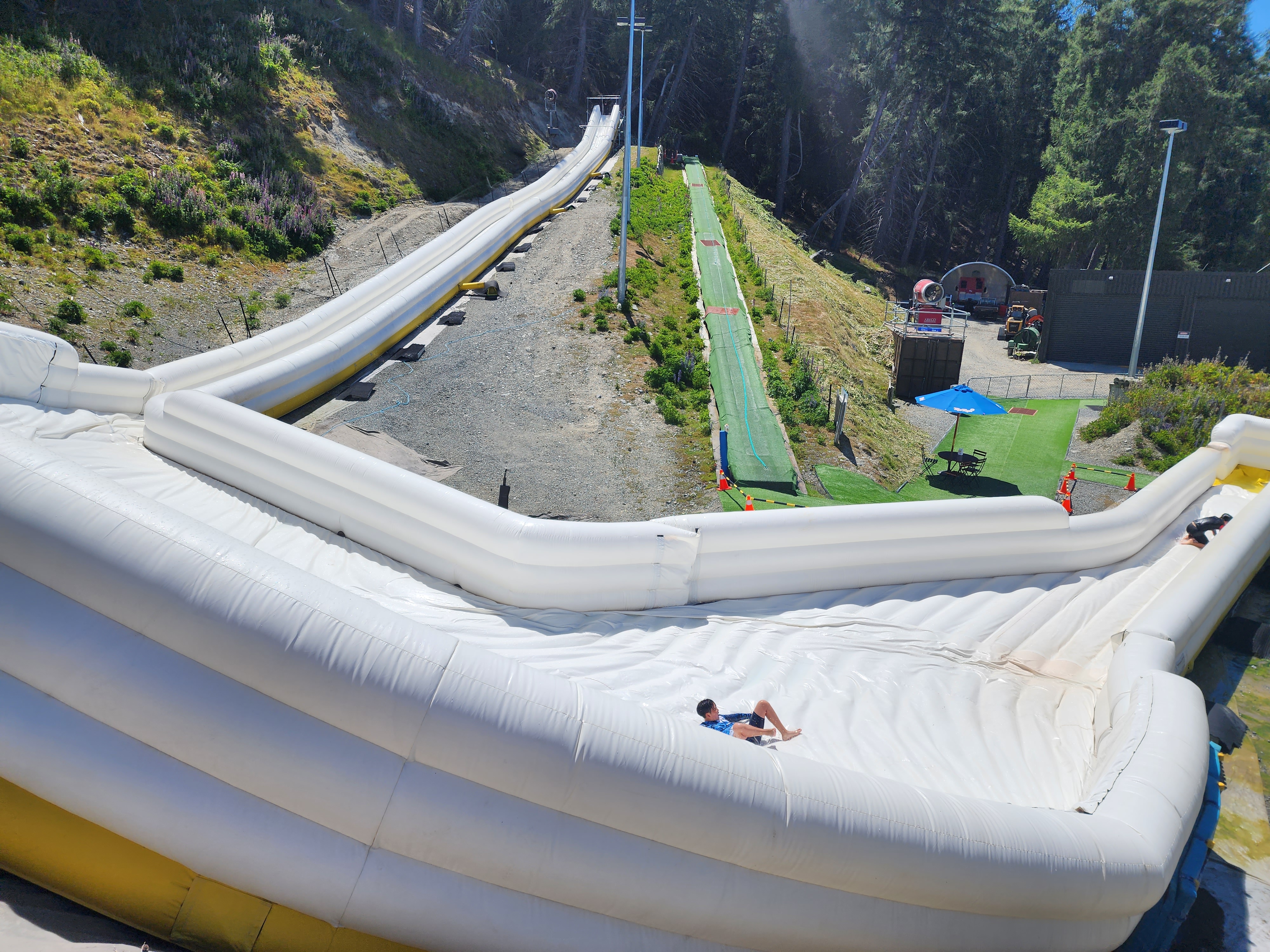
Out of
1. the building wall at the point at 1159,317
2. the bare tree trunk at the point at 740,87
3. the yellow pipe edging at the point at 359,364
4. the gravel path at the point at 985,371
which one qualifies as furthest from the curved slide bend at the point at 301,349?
the bare tree trunk at the point at 740,87

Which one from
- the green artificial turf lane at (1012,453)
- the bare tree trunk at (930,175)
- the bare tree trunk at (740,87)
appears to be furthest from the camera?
the bare tree trunk at (740,87)

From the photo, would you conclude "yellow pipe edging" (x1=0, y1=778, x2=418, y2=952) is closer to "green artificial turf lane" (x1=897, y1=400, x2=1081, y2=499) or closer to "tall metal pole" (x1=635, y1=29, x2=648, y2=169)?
"green artificial turf lane" (x1=897, y1=400, x2=1081, y2=499)

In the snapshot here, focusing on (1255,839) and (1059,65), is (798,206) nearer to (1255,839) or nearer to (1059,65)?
(1059,65)

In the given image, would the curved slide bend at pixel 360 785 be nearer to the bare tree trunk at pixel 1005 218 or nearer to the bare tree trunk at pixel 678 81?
the bare tree trunk at pixel 678 81

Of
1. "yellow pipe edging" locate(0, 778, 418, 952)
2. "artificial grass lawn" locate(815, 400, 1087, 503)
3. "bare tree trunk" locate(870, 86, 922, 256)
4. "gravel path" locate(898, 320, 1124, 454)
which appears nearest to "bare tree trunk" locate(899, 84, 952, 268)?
"bare tree trunk" locate(870, 86, 922, 256)

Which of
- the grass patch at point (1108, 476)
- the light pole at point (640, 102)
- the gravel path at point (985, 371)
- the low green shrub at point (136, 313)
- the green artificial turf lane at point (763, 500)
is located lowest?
the gravel path at point (985, 371)

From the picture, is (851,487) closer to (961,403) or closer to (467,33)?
(961,403)
